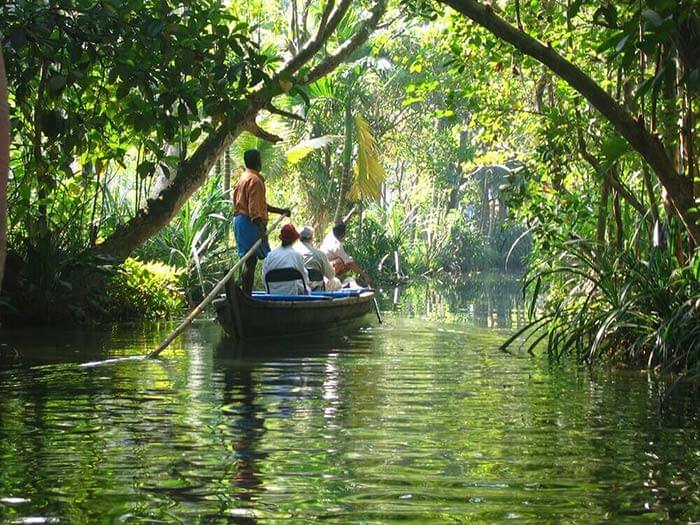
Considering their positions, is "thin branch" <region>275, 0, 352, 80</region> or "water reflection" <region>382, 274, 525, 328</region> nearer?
"thin branch" <region>275, 0, 352, 80</region>

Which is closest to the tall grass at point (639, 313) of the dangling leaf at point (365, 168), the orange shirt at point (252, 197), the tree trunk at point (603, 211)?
the tree trunk at point (603, 211)

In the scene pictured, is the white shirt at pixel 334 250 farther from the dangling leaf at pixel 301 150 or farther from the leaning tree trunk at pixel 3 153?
the leaning tree trunk at pixel 3 153

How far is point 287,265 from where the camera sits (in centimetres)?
1406

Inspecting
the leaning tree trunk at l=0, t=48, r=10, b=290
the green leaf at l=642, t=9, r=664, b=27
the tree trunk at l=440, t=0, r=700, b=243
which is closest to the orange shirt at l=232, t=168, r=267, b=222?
the tree trunk at l=440, t=0, r=700, b=243

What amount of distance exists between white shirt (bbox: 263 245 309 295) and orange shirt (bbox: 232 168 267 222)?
482mm

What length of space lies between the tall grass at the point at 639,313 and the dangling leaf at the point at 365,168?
16265 mm

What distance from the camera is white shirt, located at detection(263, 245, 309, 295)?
14.0 meters

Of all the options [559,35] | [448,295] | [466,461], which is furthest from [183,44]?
[448,295]

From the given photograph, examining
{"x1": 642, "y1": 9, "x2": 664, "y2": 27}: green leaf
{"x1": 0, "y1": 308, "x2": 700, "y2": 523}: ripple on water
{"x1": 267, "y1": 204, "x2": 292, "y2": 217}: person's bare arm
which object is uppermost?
{"x1": 642, "y1": 9, "x2": 664, "y2": 27}: green leaf

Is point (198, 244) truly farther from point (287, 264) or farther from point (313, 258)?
point (287, 264)

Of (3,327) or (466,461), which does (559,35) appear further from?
(3,327)

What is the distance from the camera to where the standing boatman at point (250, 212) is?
13938mm

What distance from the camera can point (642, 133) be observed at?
866 centimetres

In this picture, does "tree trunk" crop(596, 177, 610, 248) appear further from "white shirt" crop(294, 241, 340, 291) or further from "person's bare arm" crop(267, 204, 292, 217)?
"white shirt" crop(294, 241, 340, 291)
